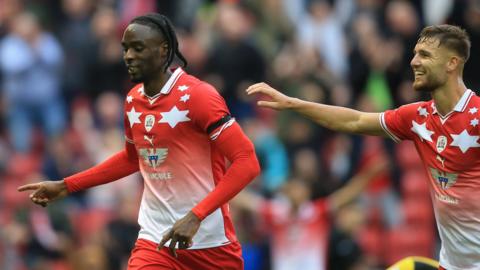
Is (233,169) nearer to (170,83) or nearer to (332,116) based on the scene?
(170,83)

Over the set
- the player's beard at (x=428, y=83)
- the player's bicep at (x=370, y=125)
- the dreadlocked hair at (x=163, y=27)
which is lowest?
the player's bicep at (x=370, y=125)

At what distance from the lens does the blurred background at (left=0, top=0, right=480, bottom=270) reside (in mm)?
14023

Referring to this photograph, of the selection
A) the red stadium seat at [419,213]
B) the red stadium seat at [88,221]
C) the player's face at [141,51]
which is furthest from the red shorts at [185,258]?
the red stadium seat at [88,221]

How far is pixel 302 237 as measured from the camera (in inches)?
544

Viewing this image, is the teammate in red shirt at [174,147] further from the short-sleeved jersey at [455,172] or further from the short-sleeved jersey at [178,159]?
the short-sleeved jersey at [455,172]

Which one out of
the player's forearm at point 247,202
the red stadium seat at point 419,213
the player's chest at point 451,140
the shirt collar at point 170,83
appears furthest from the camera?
the player's forearm at point 247,202

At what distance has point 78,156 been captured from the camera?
17.1m

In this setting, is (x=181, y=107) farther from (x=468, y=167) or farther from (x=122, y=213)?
(x=122, y=213)

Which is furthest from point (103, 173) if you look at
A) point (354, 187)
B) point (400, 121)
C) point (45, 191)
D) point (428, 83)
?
point (354, 187)

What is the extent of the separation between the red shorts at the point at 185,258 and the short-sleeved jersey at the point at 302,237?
4.60 meters

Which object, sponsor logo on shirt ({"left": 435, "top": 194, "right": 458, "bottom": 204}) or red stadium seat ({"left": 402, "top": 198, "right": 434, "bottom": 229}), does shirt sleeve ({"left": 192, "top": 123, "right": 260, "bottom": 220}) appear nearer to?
sponsor logo on shirt ({"left": 435, "top": 194, "right": 458, "bottom": 204})

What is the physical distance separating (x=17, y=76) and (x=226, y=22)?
3.05 meters

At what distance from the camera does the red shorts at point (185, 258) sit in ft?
29.6

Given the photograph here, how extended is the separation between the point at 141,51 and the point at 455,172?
7.28 feet
